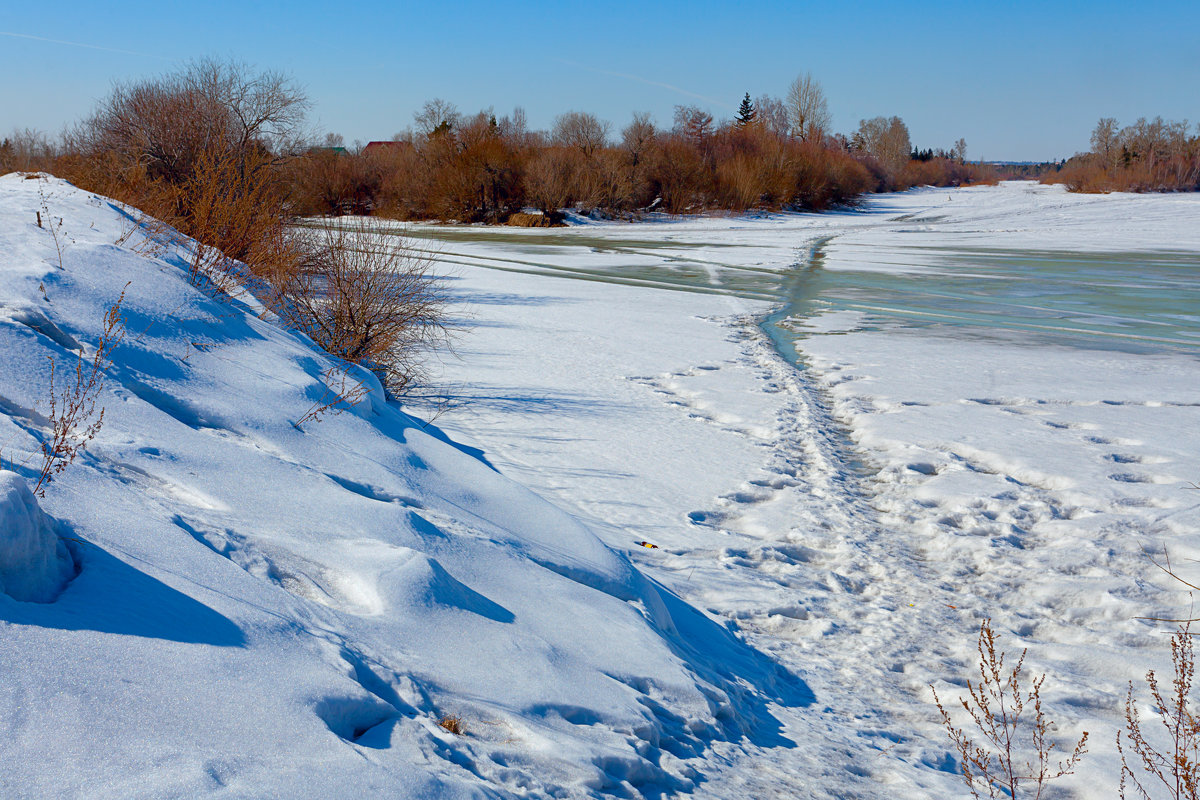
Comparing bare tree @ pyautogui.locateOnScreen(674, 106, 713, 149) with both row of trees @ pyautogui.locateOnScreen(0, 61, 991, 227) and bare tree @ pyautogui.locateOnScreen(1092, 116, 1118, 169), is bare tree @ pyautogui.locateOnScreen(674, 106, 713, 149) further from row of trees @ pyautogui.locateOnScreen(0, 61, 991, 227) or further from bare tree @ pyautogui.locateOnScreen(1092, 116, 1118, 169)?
bare tree @ pyautogui.locateOnScreen(1092, 116, 1118, 169)

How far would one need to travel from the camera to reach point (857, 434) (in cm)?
835

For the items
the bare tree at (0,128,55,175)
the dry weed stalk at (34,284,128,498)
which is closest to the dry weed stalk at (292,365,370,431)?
the dry weed stalk at (34,284,128,498)

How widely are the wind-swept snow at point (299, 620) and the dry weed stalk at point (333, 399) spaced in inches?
3.2

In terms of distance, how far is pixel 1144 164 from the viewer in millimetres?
76375

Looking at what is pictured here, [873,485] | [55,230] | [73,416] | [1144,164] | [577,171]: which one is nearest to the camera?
[73,416]

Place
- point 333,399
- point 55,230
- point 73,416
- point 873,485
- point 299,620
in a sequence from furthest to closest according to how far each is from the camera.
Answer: point 873,485, point 55,230, point 333,399, point 73,416, point 299,620

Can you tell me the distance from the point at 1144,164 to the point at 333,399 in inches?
3564

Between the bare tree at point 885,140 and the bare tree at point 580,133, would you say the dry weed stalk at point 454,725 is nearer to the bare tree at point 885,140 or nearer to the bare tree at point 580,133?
the bare tree at point 580,133

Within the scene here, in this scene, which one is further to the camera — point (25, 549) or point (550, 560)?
point (550, 560)

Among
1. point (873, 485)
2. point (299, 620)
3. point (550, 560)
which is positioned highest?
point (299, 620)

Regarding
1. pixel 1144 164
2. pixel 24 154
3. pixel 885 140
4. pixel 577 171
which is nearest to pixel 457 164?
pixel 577 171

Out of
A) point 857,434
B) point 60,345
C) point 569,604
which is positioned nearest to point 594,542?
point 569,604

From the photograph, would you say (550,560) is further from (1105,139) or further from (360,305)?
(1105,139)

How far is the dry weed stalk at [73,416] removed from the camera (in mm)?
2902
